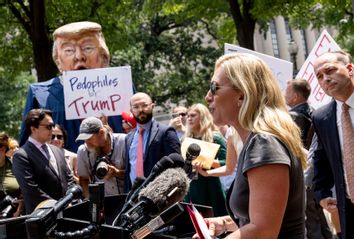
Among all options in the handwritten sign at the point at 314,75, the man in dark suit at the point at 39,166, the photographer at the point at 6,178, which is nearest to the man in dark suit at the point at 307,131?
the handwritten sign at the point at 314,75

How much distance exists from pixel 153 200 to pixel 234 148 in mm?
3613

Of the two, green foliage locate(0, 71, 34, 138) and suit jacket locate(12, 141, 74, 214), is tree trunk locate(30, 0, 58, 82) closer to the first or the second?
suit jacket locate(12, 141, 74, 214)

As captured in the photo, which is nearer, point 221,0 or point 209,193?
point 209,193

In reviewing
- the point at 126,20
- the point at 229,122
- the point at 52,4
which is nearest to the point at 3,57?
the point at 52,4

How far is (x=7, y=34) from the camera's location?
17328mm

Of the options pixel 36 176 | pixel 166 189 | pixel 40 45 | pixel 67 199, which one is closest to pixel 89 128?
pixel 36 176

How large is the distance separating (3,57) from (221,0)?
628 centimetres

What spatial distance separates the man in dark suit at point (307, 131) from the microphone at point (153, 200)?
3.64 m

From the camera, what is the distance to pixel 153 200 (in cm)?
215

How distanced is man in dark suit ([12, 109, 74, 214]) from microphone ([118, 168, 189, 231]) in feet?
10.0

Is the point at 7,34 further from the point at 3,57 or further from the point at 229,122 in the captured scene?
the point at 229,122

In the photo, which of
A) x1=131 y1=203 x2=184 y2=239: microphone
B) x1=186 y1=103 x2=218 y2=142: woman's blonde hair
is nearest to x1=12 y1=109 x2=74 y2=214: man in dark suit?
x1=186 y1=103 x2=218 y2=142: woman's blonde hair

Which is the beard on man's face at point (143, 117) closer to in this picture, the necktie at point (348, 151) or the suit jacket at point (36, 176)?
the suit jacket at point (36, 176)

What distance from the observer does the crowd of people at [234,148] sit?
2.35 metres
